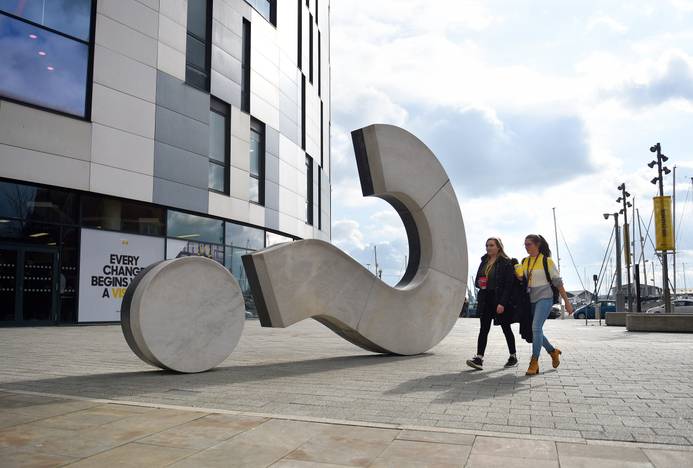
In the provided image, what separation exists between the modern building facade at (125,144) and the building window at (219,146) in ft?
0.21

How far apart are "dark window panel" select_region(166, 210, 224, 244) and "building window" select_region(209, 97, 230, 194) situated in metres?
1.35

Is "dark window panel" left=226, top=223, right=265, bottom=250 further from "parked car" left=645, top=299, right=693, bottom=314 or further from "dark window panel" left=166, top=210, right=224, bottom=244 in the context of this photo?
"parked car" left=645, top=299, right=693, bottom=314

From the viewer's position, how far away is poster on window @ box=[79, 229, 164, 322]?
1862 cm

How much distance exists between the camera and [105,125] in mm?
18344

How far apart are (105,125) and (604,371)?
634 inches

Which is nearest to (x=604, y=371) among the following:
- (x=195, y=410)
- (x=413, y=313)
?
(x=413, y=313)

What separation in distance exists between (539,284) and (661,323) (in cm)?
1382

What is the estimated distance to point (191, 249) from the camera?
22.5m

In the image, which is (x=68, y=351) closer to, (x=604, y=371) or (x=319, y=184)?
(x=604, y=371)

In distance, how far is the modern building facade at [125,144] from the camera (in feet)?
55.2

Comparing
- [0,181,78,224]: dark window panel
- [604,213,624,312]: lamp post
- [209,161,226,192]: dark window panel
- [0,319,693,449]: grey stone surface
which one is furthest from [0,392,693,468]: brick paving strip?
[604,213,624,312]: lamp post

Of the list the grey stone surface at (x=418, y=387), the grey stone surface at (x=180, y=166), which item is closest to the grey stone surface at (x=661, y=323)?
the grey stone surface at (x=418, y=387)

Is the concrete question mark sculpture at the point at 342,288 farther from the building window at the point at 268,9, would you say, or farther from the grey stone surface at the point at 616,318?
the building window at the point at 268,9

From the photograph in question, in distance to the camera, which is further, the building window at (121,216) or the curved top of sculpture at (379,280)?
the building window at (121,216)
